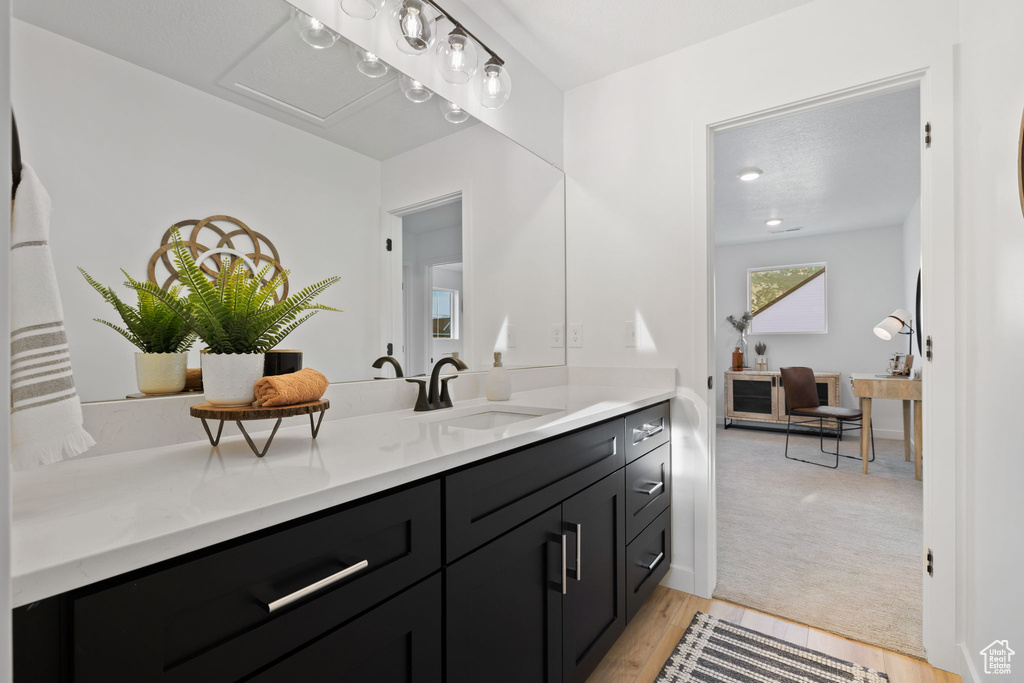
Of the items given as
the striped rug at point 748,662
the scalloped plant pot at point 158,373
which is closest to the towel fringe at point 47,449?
the scalloped plant pot at point 158,373

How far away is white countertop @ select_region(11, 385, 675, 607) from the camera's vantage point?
0.51 m

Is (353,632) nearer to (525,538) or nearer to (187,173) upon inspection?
(525,538)

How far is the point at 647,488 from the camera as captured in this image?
1830 millimetres

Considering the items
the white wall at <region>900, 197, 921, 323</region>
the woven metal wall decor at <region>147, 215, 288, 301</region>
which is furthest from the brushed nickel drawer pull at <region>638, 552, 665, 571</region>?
the white wall at <region>900, 197, 921, 323</region>

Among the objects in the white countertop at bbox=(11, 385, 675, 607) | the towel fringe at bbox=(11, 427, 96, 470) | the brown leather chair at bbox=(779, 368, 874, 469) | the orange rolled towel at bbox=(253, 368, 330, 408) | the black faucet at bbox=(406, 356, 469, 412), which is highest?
the orange rolled towel at bbox=(253, 368, 330, 408)

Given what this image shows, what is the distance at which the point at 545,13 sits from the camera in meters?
1.92

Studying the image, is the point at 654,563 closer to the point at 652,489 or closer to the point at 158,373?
the point at 652,489

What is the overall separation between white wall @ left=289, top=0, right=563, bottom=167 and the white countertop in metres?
1.18

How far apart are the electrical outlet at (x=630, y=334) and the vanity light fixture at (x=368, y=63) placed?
144cm

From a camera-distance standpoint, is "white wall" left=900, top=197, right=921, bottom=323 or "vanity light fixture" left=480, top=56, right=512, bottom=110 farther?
"white wall" left=900, top=197, right=921, bottom=323

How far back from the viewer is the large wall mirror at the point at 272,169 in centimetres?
92

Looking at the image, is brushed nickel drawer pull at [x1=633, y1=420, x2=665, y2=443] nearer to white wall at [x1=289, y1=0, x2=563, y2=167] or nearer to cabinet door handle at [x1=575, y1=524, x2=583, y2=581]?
cabinet door handle at [x1=575, y1=524, x2=583, y2=581]

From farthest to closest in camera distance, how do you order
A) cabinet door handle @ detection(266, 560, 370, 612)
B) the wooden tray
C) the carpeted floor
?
the carpeted floor → the wooden tray → cabinet door handle @ detection(266, 560, 370, 612)

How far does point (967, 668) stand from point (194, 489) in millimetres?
2201
